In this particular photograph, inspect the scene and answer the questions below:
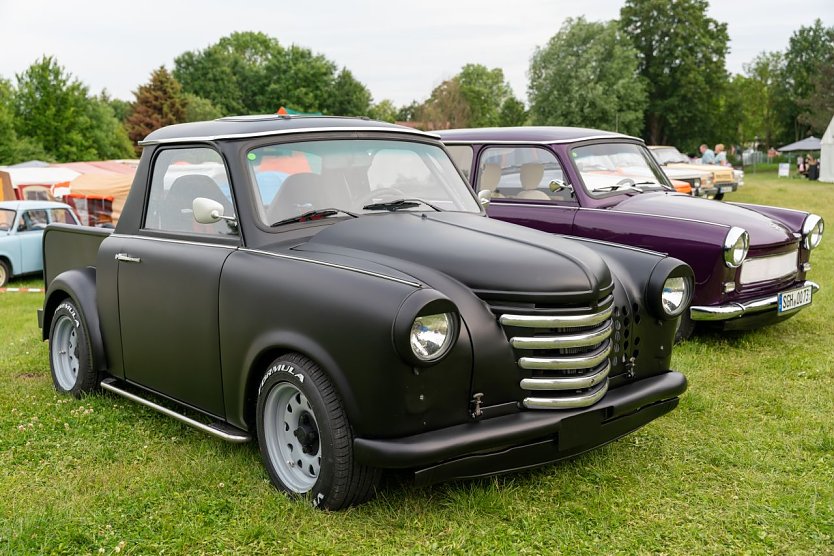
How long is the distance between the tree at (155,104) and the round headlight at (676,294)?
61.9 meters

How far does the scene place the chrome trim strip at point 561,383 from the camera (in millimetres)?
3524

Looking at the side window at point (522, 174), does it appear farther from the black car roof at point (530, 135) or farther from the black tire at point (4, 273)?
the black tire at point (4, 273)

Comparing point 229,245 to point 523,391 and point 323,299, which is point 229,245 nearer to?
point 323,299

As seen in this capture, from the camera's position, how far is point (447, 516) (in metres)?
3.64

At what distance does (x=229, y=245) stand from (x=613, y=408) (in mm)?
2105

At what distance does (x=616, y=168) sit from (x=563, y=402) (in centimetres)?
482

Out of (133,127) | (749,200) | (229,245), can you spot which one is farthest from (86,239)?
(133,127)

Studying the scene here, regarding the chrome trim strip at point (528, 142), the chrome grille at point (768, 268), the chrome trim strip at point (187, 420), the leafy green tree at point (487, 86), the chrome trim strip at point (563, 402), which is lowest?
the chrome trim strip at point (187, 420)

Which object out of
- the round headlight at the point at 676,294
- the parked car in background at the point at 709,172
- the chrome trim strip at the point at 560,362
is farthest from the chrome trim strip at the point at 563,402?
the parked car in background at the point at 709,172

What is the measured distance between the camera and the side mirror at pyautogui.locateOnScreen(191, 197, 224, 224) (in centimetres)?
414

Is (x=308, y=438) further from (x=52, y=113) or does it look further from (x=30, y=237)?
(x=52, y=113)

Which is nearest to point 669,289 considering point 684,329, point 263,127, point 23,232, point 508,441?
point 508,441

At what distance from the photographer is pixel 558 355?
359 centimetres

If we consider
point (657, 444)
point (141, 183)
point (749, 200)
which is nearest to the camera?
point (657, 444)
